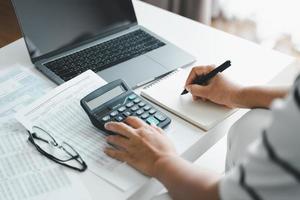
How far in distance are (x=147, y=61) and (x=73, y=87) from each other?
216 mm

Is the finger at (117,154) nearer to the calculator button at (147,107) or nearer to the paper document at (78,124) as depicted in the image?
the paper document at (78,124)

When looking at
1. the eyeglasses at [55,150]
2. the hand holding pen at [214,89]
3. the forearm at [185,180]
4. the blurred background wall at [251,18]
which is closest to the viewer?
the forearm at [185,180]

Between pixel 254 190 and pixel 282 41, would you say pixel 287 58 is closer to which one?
pixel 254 190

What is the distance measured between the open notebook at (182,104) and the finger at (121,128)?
0.14 metres

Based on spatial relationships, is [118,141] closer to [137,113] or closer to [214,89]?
[137,113]

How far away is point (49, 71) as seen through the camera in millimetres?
1003

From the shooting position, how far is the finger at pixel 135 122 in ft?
2.64

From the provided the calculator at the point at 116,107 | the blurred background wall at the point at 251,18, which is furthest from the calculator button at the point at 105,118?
the blurred background wall at the point at 251,18

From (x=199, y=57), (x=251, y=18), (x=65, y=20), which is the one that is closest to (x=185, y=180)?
(x=199, y=57)

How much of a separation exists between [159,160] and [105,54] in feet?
1.41

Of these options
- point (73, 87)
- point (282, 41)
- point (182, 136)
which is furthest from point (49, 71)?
point (282, 41)

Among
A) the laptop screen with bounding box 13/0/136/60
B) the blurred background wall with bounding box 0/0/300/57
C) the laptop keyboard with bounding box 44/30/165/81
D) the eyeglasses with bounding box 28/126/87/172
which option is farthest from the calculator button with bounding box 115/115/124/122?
the blurred background wall with bounding box 0/0/300/57

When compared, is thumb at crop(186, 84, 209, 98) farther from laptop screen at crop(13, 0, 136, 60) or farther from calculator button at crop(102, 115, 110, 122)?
laptop screen at crop(13, 0, 136, 60)

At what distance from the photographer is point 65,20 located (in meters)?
1.07
